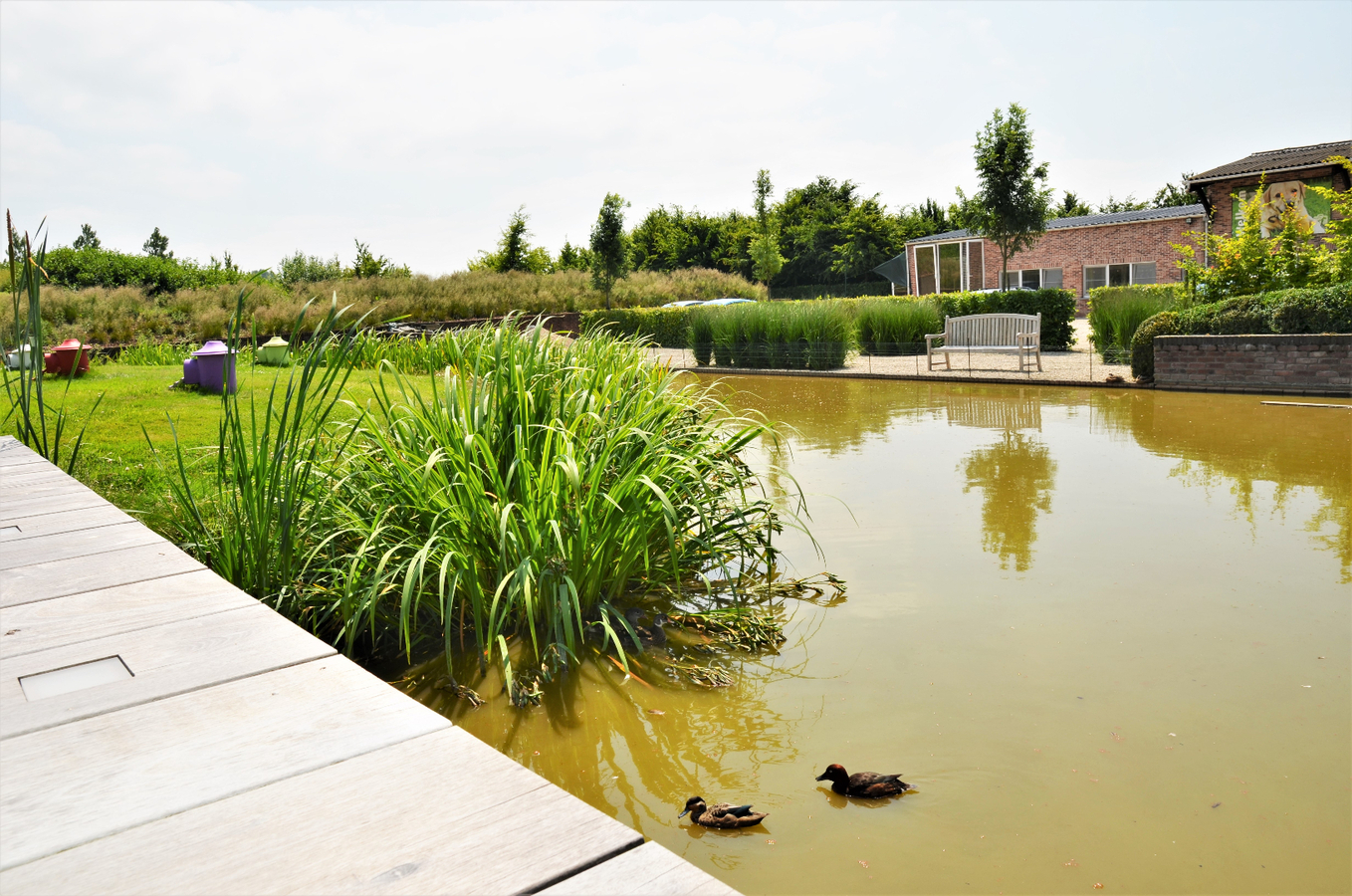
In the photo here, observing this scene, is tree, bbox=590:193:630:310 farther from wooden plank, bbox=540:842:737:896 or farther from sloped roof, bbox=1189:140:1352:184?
wooden plank, bbox=540:842:737:896

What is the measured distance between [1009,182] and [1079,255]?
1172 centimetres

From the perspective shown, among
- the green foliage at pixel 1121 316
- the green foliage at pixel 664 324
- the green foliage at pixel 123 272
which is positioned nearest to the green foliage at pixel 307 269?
the green foliage at pixel 123 272

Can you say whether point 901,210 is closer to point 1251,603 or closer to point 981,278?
point 981,278

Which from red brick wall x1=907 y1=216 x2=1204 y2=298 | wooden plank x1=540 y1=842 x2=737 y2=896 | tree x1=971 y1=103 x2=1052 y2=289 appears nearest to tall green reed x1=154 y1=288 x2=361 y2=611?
wooden plank x1=540 y1=842 x2=737 y2=896

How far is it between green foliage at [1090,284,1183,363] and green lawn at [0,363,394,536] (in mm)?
11993

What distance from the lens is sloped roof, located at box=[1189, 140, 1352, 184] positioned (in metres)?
22.7

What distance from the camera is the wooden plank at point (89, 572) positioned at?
214 centimetres

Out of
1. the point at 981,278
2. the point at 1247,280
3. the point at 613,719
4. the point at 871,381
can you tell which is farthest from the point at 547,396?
the point at 981,278

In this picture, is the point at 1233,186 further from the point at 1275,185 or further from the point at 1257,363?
the point at 1257,363

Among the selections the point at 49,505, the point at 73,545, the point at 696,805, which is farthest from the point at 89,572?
the point at 696,805

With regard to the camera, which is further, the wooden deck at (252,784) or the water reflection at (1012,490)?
the water reflection at (1012,490)

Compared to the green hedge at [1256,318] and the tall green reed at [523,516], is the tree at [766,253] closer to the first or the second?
the green hedge at [1256,318]

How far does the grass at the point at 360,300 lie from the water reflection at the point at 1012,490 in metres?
9.61

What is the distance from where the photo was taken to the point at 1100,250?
31719 millimetres
